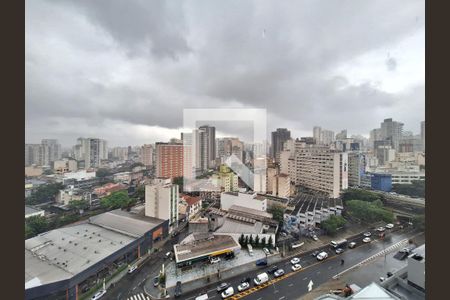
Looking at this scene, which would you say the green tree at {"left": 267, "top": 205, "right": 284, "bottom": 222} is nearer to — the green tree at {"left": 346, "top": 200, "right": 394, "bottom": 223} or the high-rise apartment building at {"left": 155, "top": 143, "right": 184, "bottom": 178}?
the green tree at {"left": 346, "top": 200, "right": 394, "bottom": 223}

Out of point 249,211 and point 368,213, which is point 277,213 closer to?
point 249,211

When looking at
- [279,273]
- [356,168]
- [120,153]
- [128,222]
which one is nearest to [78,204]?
[128,222]

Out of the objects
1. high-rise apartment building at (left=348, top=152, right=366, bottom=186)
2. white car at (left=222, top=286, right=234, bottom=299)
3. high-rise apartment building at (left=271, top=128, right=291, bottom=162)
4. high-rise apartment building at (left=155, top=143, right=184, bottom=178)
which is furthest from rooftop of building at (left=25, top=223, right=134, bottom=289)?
high-rise apartment building at (left=271, top=128, right=291, bottom=162)

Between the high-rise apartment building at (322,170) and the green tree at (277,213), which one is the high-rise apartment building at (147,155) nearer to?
the high-rise apartment building at (322,170)

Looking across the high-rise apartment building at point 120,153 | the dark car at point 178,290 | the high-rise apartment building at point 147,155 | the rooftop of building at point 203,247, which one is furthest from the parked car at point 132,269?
the high-rise apartment building at point 120,153

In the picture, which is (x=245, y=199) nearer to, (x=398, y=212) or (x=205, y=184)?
(x=205, y=184)

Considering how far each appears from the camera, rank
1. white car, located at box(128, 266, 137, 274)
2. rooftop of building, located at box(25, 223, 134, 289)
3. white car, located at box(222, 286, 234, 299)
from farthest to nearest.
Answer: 1. white car, located at box(128, 266, 137, 274)
2. white car, located at box(222, 286, 234, 299)
3. rooftop of building, located at box(25, 223, 134, 289)

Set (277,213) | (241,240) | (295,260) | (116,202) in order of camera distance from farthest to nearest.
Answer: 1. (116,202)
2. (277,213)
3. (241,240)
4. (295,260)

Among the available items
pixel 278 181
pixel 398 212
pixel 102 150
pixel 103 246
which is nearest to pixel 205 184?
pixel 278 181
